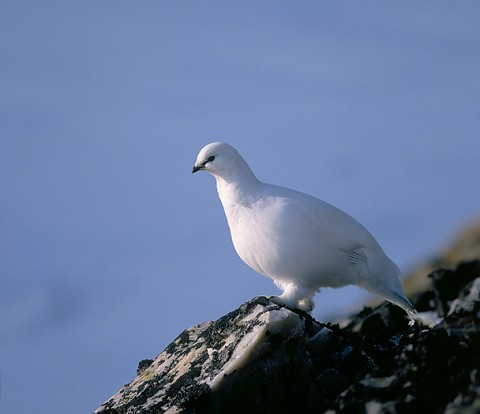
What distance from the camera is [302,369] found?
25.0ft

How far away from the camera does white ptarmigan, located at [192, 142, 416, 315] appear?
31.9ft

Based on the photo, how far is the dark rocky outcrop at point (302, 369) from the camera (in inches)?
237

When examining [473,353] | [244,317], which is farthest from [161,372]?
[473,353]

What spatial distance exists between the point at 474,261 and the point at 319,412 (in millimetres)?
6001

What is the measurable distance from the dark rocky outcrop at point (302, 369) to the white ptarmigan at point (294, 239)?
0.95 metres

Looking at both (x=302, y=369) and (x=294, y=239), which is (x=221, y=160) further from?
(x=302, y=369)

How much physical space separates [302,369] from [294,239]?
234cm

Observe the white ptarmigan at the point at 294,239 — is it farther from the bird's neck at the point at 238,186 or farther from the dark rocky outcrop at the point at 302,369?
the dark rocky outcrop at the point at 302,369

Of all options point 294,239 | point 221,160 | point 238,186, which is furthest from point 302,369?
point 221,160

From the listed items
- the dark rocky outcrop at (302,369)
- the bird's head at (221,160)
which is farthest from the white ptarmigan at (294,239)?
the dark rocky outcrop at (302,369)

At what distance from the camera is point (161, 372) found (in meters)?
8.82

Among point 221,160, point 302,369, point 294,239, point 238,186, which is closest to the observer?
point 302,369

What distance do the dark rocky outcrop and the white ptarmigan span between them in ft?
3.12

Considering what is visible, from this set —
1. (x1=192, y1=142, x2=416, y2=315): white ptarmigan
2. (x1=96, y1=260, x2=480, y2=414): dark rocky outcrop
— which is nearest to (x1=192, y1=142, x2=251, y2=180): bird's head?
(x1=192, y1=142, x2=416, y2=315): white ptarmigan
